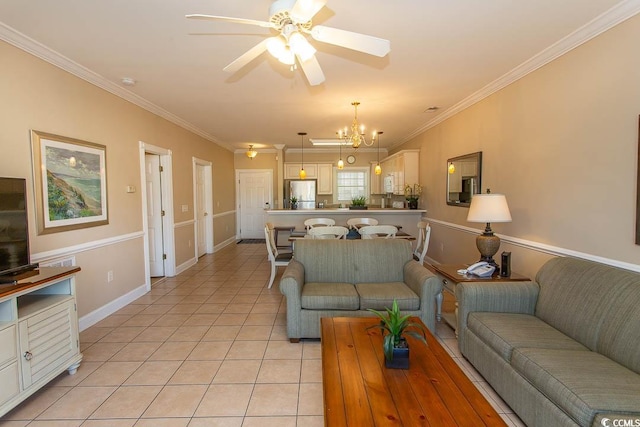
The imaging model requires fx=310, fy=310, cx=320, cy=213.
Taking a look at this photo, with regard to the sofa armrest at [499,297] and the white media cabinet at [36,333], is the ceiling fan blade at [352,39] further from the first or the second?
the white media cabinet at [36,333]

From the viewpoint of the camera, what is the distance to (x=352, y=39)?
1838 mm

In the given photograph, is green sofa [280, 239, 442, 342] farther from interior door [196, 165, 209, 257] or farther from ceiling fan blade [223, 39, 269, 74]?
interior door [196, 165, 209, 257]

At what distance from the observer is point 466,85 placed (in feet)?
12.2

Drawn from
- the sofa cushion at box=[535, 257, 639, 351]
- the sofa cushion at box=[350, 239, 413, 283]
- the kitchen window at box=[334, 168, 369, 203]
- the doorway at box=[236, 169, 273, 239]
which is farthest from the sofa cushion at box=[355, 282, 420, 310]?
the doorway at box=[236, 169, 273, 239]

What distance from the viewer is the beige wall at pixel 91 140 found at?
251 cm

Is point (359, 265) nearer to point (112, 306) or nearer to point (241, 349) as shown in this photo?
point (241, 349)

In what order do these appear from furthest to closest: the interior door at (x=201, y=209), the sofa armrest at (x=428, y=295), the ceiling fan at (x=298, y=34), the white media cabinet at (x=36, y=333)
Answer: the interior door at (x=201, y=209) < the sofa armrest at (x=428, y=295) < the white media cabinet at (x=36, y=333) < the ceiling fan at (x=298, y=34)

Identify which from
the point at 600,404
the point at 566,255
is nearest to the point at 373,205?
the point at 566,255

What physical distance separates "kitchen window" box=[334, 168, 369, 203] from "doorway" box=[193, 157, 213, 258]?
11.7 ft

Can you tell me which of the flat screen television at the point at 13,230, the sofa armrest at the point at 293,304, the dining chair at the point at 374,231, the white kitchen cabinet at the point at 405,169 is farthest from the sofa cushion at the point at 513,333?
the white kitchen cabinet at the point at 405,169

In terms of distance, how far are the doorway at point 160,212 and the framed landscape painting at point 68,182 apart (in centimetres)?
147

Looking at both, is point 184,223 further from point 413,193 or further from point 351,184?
point 351,184

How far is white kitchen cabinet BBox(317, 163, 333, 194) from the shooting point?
28.5 feet

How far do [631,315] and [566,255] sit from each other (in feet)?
3.43
